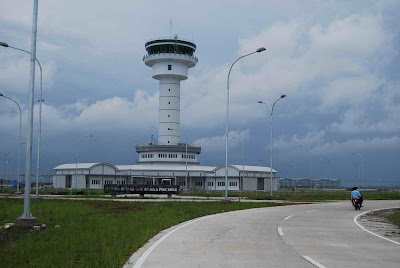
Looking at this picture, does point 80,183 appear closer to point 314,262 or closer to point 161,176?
point 161,176

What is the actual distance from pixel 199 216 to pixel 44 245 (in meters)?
12.3

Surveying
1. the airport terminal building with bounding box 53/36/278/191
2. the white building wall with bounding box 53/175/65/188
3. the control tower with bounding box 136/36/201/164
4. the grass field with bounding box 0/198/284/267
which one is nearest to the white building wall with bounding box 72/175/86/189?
the airport terminal building with bounding box 53/36/278/191

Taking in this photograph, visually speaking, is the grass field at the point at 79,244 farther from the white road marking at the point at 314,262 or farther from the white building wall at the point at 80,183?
the white building wall at the point at 80,183

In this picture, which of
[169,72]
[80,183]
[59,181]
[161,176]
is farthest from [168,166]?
[59,181]

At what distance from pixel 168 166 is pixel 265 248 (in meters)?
79.9

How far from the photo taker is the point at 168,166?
91.7 metres

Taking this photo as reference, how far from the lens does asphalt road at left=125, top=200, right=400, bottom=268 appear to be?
1001cm

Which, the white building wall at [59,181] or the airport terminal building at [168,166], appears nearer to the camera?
→ the airport terminal building at [168,166]

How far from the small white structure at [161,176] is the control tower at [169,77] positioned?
3.92 metres

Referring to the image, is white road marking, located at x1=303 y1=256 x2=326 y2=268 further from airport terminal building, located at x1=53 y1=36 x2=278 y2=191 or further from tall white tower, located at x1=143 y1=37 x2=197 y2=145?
tall white tower, located at x1=143 y1=37 x2=197 y2=145

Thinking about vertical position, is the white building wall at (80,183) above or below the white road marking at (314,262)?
above

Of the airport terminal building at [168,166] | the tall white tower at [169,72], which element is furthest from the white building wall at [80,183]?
the tall white tower at [169,72]

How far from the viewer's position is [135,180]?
90.8 meters

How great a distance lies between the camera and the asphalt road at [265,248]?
32.8ft
